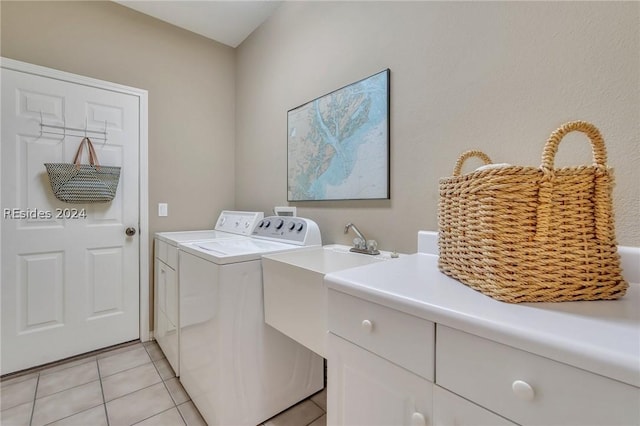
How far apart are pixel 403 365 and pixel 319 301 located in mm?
471

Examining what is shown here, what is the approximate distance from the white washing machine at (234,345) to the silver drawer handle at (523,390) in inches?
43.6

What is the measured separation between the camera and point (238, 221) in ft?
7.47

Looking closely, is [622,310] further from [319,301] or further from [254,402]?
[254,402]

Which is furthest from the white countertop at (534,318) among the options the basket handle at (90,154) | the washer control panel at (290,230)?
the basket handle at (90,154)

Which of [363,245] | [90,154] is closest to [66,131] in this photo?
[90,154]

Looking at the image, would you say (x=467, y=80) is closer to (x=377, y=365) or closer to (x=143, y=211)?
(x=377, y=365)

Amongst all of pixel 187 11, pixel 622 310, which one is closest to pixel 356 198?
pixel 622 310

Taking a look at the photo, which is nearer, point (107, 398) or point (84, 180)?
point (107, 398)

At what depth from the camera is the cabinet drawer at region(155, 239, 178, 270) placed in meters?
1.78

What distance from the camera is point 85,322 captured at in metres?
2.06

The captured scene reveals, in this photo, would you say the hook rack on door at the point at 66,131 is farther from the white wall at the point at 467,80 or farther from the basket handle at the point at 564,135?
the basket handle at the point at 564,135

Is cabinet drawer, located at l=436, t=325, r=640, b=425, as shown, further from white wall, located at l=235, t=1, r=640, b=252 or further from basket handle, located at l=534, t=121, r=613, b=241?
white wall, located at l=235, t=1, r=640, b=252

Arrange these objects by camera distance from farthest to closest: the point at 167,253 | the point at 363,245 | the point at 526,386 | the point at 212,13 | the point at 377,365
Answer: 1. the point at 212,13
2. the point at 167,253
3. the point at 363,245
4. the point at 377,365
5. the point at 526,386

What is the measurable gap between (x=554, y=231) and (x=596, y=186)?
140 mm
